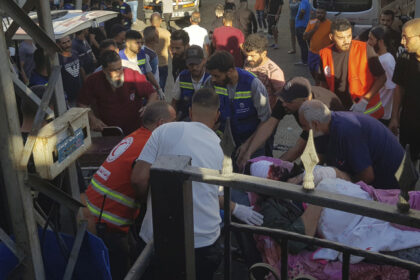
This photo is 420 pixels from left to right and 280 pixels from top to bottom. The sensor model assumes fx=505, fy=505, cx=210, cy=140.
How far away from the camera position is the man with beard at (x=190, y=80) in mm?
5551

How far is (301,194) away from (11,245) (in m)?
1.38

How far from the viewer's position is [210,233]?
3086mm

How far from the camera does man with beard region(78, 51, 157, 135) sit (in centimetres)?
541

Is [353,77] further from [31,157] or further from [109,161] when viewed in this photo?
[31,157]

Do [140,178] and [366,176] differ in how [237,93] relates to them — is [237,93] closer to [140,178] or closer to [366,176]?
[366,176]

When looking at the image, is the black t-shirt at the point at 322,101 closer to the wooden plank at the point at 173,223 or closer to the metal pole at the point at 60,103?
the metal pole at the point at 60,103

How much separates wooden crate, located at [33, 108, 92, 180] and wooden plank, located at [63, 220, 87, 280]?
1.40 feet

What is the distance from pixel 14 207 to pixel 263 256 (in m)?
1.89

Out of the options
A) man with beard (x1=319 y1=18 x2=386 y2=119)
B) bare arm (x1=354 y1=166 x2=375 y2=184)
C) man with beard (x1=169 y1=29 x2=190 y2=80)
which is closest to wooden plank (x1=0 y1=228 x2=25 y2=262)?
bare arm (x1=354 y1=166 x2=375 y2=184)

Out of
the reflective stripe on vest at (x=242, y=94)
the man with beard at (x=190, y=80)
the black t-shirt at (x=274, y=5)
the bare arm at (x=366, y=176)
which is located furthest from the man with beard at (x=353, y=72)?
the black t-shirt at (x=274, y=5)

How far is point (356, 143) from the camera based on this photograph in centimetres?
381

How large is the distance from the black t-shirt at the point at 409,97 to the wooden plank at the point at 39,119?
3.73 m

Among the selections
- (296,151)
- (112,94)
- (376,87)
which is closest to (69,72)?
(112,94)

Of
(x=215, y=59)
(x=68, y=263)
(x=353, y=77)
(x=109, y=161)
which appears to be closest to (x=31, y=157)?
(x=68, y=263)
